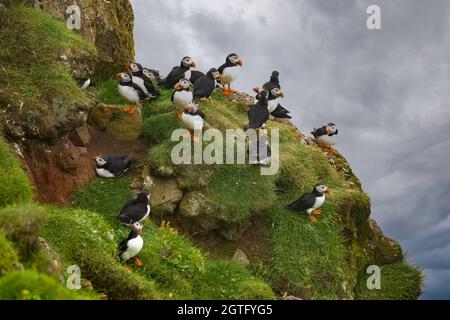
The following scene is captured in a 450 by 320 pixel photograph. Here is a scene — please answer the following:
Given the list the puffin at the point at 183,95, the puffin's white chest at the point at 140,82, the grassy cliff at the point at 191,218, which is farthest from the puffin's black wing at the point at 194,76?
the puffin at the point at 183,95

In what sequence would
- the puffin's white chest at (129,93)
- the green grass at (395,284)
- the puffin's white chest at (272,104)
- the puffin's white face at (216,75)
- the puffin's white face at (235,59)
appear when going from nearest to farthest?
the green grass at (395,284) < the puffin's white chest at (129,93) < the puffin's white face at (216,75) < the puffin's white chest at (272,104) < the puffin's white face at (235,59)

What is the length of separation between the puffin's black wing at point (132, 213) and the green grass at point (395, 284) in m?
5.46

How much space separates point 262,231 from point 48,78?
5.47m

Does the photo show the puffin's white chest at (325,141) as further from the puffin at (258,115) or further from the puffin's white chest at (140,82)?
the puffin's white chest at (140,82)

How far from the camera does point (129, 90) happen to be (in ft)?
54.5

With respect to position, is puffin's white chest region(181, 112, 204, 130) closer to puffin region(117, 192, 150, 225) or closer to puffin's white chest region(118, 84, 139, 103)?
puffin's white chest region(118, 84, 139, 103)

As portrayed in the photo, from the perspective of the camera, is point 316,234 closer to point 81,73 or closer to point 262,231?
point 262,231

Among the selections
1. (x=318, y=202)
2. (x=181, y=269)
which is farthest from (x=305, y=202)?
(x=181, y=269)

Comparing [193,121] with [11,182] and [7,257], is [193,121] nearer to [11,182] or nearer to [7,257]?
[11,182]

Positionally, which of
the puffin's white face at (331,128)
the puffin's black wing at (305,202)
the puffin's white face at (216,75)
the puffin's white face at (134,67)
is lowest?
the puffin's black wing at (305,202)

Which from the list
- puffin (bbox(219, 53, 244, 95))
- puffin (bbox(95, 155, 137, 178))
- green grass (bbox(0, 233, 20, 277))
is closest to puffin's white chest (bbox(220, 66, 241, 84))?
puffin (bbox(219, 53, 244, 95))

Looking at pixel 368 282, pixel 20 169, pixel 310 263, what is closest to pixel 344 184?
pixel 368 282

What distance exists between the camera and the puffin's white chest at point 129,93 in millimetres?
16609

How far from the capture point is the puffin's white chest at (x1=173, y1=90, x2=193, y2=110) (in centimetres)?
1578
